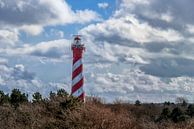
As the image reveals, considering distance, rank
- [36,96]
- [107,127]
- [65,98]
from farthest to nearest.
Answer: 1. [36,96]
2. [65,98]
3. [107,127]

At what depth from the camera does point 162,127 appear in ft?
86.7

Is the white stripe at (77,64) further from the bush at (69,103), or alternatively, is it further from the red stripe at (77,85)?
the bush at (69,103)

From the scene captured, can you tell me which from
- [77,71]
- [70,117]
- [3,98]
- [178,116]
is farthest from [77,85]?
[70,117]

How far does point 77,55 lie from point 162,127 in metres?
21.8

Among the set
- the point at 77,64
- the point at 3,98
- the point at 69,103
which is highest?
the point at 77,64

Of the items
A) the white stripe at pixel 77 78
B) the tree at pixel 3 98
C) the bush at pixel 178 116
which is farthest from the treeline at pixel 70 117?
the white stripe at pixel 77 78

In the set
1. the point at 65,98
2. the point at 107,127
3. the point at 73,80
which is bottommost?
the point at 107,127

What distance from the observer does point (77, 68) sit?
45.9 meters

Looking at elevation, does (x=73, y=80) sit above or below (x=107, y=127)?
above

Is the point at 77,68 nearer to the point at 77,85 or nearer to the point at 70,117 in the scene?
the point at 77,85

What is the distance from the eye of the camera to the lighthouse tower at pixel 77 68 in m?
44.5

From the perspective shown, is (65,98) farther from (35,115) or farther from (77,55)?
(77,55)

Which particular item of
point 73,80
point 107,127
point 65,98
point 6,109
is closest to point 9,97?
point 73,80

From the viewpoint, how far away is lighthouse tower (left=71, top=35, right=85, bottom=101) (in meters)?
44.5
